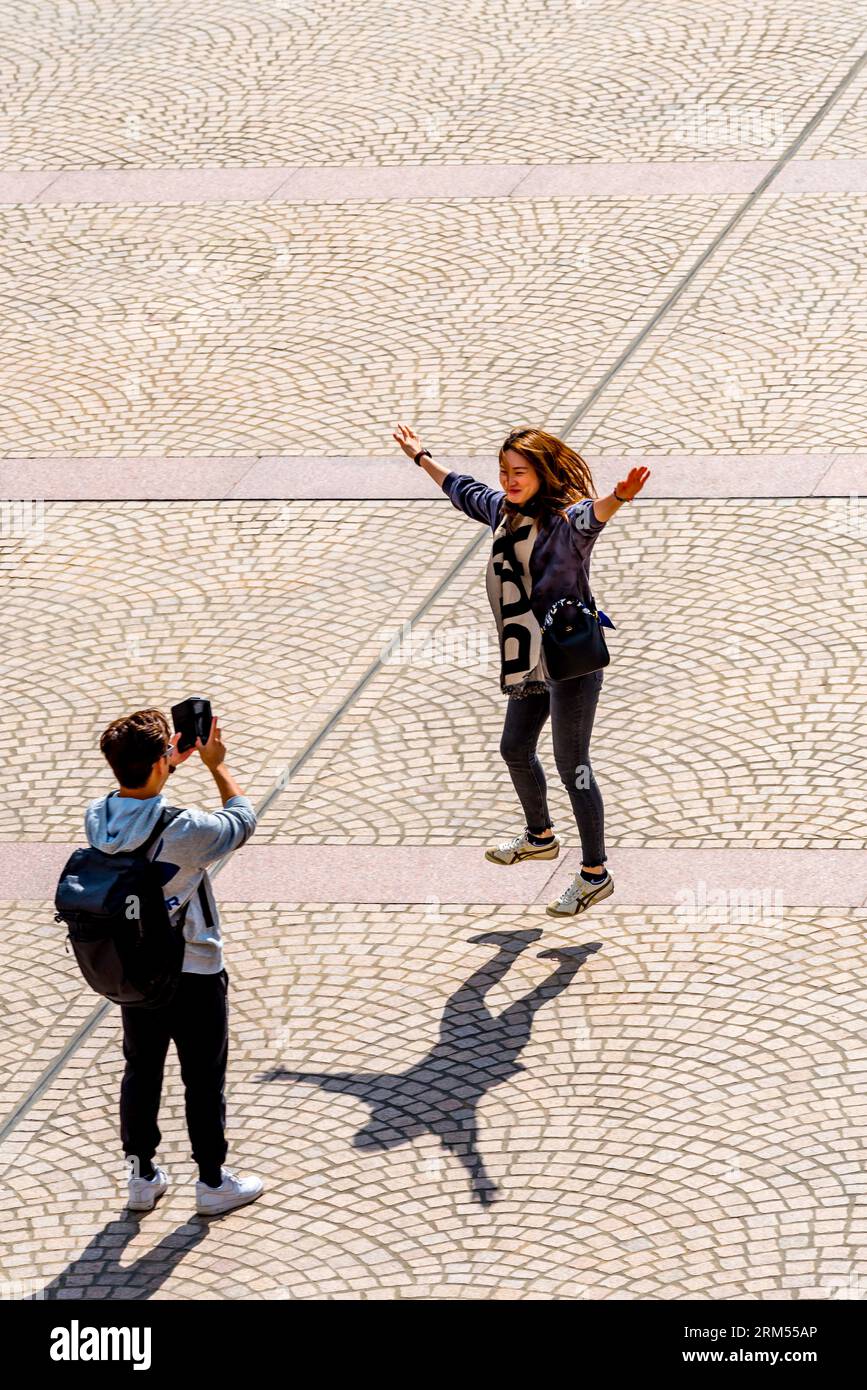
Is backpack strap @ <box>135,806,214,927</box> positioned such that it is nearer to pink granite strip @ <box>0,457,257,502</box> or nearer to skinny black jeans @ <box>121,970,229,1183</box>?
skinny black jeans @ <box>121,970,229,1183</box>

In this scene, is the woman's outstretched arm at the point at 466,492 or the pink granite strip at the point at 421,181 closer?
the woman's outstretched arm at the point at 466,492

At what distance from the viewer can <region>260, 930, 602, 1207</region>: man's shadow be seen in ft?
20.9

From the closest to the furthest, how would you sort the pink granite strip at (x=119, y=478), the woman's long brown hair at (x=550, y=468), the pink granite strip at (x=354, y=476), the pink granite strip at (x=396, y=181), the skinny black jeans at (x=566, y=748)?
1. the woman's long brown hair at (x=550, y=468)
2. the skinny black jeans at (x=566, y=748)
3. the pink granite strip at (x=354, y=476)
4. the pink granite strip at (x=119, y=478)
5. the pink granite strip at (x=396, y=181)

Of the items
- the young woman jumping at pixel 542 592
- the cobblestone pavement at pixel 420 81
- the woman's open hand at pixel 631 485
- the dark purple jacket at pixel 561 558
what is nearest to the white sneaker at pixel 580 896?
the young woman jumping at pixel 542 592

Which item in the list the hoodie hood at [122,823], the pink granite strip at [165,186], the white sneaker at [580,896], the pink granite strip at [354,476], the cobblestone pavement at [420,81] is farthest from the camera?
the cobblestone pavement at [420,81]

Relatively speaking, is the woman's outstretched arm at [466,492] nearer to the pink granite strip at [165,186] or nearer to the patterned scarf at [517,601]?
the patterned scarf at [517,601]

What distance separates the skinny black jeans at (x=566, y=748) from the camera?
281 inches

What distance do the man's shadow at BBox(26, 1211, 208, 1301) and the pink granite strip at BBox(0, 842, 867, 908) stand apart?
68.8 inches

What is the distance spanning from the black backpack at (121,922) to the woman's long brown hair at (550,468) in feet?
6.29

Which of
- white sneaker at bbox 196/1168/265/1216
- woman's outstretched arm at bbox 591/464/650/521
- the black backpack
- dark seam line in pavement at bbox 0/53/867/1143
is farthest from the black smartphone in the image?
woman's outstretched arm at bbox 591/464/650/521

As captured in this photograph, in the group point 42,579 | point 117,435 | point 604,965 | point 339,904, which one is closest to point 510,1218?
point 604,965

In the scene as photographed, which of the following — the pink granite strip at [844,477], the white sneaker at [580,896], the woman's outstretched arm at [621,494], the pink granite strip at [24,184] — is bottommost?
the white sneaker at [580,896]

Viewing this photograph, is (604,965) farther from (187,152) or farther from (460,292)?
(187,152)

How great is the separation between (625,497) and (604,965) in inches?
63.3
